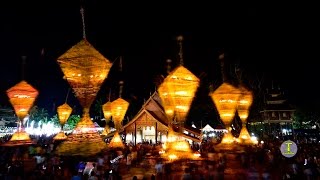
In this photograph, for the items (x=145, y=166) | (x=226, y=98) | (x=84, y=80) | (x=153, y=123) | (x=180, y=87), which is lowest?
(x=145, y=166)

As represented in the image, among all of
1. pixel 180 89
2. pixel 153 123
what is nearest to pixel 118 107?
pixel 153 123

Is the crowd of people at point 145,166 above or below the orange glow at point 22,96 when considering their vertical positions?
below

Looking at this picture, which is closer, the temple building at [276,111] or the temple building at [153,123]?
the temple building at [153,123]

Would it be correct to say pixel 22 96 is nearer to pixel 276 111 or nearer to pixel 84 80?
pixel 84 80

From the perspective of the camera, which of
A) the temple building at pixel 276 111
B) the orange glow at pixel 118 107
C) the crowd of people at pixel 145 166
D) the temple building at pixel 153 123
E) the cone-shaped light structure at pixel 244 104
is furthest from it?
the temple building at pixel 276 111

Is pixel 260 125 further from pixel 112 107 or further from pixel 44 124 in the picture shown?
pixel 44 124

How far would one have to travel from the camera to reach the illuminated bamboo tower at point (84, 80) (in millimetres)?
10758

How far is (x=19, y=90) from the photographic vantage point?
14.7 m

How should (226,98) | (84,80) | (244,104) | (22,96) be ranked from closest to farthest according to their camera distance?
(84,80), (22,96), (226,98), (244,104)

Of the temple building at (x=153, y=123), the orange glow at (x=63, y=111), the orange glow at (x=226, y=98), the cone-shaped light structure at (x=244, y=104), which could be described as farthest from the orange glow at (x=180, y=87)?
the orange glow at (x=63, y=111)

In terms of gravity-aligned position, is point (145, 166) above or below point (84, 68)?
below

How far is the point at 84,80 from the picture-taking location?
11125 mm

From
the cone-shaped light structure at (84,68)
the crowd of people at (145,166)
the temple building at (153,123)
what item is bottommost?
the crowd of people at (145,166)

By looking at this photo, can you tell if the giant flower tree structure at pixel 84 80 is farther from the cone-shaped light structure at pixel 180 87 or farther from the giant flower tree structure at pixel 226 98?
the giant flower tree structure at pixel 226 98
